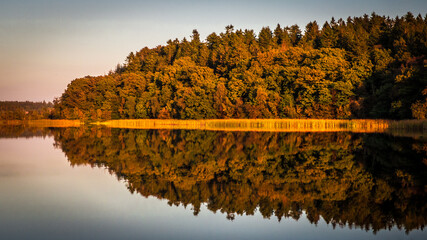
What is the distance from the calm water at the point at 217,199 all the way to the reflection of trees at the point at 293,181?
3 centimetres

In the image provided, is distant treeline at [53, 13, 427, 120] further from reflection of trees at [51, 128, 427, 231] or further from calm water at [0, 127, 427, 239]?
calm water at [0, 127, 427, 239]

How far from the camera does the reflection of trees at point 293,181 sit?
9.30 meters

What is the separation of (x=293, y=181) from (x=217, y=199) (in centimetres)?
344

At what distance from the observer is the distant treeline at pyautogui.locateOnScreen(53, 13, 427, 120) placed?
179ft

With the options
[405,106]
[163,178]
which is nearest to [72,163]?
[163,178]

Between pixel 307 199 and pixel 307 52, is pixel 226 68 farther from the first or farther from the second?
pixel 307 199

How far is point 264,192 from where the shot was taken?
36.9 feet

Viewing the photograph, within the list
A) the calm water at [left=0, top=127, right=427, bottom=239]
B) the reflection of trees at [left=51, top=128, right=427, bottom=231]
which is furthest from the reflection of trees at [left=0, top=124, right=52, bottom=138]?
the calm water at [left=0, top=127, right=427, bottom=239]

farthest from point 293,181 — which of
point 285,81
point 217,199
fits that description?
point 285,81

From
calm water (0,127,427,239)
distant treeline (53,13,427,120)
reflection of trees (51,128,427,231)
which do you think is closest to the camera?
calm water (0,127,427,239)

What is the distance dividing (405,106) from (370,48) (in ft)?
79.2

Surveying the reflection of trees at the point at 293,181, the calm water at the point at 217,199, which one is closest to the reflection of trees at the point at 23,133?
the reflection of trees at the point at 293,181

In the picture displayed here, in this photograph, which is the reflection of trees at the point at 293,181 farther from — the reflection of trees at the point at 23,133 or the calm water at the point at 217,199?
the reflection of trees at the point at 23,133

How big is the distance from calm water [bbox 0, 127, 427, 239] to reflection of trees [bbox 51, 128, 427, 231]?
1.2 inches
